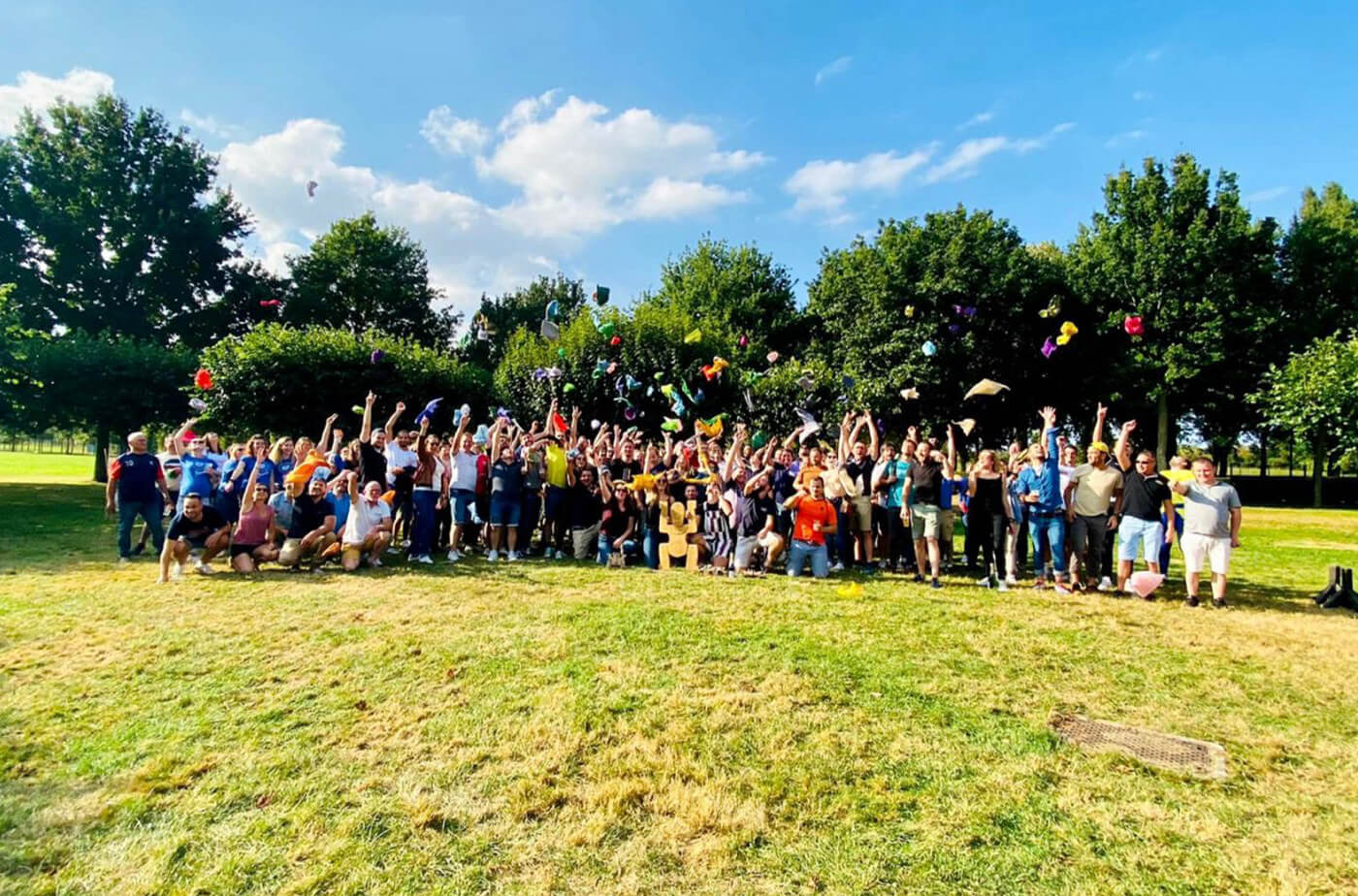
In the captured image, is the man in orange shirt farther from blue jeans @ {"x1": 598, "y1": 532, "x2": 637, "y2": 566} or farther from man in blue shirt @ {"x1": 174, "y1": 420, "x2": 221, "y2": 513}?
man in blue shirt @ {"x1": 174, "y1": 420, "x2": 221, "y2": 513}

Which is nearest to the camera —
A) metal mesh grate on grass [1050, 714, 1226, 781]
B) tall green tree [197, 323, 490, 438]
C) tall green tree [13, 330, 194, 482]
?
metal mesh grate on grass [1050, 714, 1226, 781]

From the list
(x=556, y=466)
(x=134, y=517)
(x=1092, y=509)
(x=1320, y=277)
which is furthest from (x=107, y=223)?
(x=1320, y=277)

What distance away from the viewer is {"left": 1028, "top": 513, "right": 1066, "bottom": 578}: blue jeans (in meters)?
8.45

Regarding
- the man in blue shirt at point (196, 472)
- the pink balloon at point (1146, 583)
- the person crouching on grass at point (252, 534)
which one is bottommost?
the pink balloon at point (1146, 583)

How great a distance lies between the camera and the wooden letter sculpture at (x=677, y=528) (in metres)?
9.68

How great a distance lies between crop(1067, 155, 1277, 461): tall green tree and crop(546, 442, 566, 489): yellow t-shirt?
78.4 ft

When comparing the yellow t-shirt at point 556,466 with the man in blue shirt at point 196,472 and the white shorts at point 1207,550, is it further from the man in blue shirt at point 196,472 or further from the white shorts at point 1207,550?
the white shorts at point 1207,550

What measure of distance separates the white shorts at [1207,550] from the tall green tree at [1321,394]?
66.4 ft

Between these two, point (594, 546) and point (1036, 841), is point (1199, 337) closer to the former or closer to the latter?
point (594, 546)

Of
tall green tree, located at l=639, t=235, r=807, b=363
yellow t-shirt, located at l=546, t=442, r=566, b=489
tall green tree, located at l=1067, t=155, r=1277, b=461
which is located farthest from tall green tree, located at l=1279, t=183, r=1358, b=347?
yellow t-shirt, located at l=546, t=442, r=566, b=489

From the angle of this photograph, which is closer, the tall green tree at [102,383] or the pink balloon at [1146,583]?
the pink balloon at [1146,583]

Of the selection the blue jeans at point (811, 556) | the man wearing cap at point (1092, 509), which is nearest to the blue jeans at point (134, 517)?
the blue jeans at point (811, 556)

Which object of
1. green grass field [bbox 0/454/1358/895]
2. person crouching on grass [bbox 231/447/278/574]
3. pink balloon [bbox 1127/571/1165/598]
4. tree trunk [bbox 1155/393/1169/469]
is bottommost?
green grass field [bbox 0/454/1358/895]

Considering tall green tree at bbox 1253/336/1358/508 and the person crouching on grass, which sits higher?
tall green tree at bbox 1253/336/1358/508
